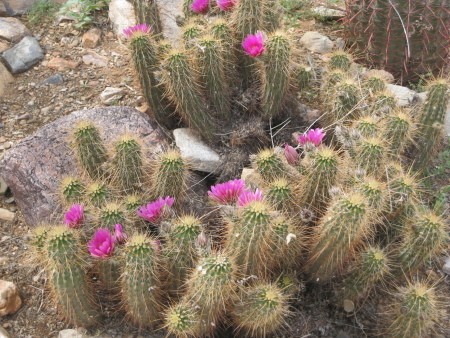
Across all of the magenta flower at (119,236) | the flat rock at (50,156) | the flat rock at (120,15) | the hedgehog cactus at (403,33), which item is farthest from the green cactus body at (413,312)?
the flat rock at (120,15)

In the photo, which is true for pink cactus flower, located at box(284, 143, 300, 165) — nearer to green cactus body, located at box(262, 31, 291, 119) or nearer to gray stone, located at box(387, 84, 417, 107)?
green cactus body, located at box(262, 31, 291, 119)

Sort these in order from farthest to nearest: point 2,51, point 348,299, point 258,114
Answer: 1. point 2,51
2. point 258,114
3. point 348,299

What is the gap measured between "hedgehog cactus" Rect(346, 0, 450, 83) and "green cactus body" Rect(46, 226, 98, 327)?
2.53m

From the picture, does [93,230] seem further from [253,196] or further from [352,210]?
[352,210]

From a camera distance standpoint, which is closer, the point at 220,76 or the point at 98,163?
the point at 98,163

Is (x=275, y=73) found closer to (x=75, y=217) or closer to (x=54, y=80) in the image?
(x=75, y=217)

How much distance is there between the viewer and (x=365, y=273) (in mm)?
2730

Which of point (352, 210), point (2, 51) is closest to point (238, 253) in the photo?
point (352, 210)

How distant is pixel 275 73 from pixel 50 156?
1.33 m

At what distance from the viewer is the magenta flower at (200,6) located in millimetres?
3617

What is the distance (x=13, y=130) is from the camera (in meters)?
4.05

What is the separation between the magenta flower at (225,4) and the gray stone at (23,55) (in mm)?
1645

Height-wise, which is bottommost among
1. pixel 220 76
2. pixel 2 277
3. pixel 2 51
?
pixel 2 277

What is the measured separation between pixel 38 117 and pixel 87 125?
1237 mm
